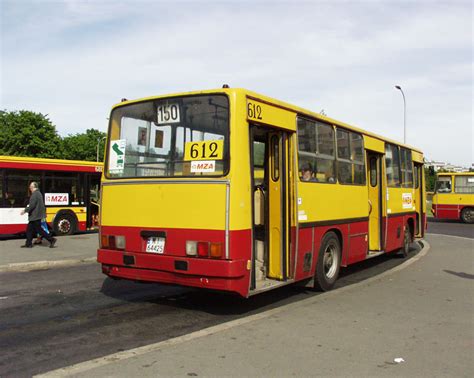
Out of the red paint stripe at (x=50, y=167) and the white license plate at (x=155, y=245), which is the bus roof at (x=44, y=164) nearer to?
the red paint stripe at (x=50, y=167)

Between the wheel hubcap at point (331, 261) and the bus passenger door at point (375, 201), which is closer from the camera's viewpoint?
the wheel hubcap at point (331, 261)

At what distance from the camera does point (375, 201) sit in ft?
36.0

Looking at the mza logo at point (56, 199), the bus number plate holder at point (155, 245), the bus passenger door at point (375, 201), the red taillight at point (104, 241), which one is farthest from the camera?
the mza logo at point (56, 199)

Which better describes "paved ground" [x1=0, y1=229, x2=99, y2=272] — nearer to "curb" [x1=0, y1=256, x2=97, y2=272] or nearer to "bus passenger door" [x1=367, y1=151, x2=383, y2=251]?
"curb" [x1=0, y1=256, x2=97, y2=272]

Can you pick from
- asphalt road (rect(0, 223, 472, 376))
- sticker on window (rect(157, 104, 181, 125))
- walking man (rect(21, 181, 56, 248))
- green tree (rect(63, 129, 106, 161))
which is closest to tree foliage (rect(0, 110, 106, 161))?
green tree (rect(63, 129, 106, 161))

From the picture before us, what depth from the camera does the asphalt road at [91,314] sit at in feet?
16.2

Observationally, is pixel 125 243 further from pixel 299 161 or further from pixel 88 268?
pixel 88 268

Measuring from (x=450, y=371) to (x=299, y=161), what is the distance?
11.7ft

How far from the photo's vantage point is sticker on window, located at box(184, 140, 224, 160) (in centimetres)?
597

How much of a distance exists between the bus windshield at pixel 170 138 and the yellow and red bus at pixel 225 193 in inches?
0.6

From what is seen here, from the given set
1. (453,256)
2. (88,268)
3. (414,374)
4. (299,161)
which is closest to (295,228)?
(299,161)

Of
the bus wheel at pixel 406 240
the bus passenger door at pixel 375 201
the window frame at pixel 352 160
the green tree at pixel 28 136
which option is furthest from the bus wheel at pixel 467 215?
the green tree at pixel 28 136

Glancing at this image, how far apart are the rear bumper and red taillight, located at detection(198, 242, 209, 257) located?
0.06 m

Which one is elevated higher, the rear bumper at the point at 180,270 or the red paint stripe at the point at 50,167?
the red paint stripe at the point at 50,167
